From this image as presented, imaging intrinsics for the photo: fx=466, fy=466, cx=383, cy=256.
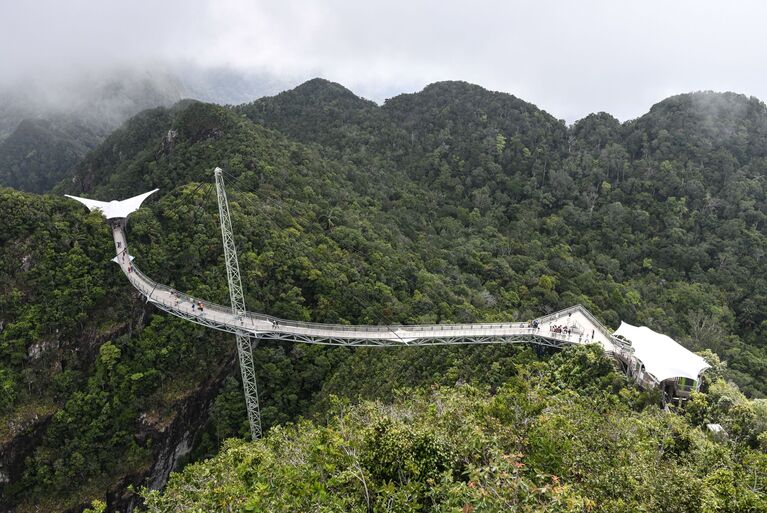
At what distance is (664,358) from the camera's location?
24.6 m

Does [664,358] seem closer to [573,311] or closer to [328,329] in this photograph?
[573,311]

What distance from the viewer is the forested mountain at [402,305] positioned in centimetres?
1351

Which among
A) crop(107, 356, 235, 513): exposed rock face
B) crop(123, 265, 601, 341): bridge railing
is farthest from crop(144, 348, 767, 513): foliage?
crop(107, 356, 235, 513): exposed rock face

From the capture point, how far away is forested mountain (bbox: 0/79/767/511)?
13.5 metres

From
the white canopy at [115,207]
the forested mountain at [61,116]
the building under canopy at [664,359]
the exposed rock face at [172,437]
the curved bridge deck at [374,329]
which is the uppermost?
the forested mountain at [61,116]

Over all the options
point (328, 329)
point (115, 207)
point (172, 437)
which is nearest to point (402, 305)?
point (328, 329)

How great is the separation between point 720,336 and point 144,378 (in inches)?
1942

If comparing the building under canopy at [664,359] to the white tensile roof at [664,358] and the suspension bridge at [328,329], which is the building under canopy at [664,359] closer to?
the white tensile roof at [664,358]

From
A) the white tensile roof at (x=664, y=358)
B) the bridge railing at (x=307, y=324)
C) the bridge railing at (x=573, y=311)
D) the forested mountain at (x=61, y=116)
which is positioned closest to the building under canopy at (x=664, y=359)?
the white tensile roof at (x=664, y=358)

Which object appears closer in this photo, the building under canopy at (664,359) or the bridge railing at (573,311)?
the building under canopy at (664,359)

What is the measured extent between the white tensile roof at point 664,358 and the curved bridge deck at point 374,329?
2568 millimetres

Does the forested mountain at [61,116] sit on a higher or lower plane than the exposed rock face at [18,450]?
higher

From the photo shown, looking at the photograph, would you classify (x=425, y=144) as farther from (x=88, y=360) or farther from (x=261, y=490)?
(x=261, y=490)

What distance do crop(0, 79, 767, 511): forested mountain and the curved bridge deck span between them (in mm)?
1596
